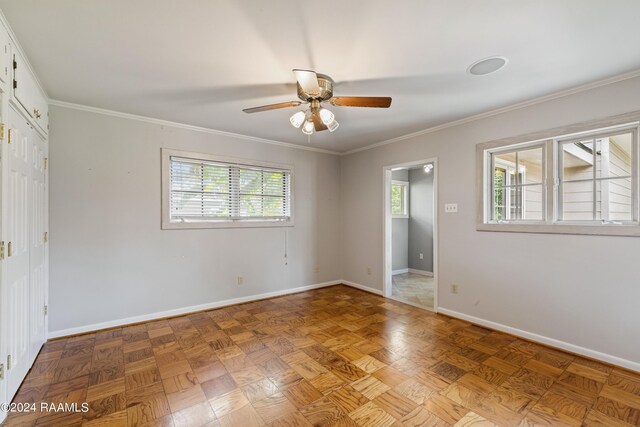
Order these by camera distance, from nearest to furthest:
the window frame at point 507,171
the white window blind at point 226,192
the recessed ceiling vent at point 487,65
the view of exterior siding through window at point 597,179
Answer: the recessed ceiling vent at point 487,65 → the view of exterior siding through window at point 597,179 → the window frame at point 507,171 → the white window blind at point 226,192

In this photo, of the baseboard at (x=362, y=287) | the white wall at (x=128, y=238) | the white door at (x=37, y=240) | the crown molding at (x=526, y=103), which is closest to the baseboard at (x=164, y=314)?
the white wall at (x=128, y=238)

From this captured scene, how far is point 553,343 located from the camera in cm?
281

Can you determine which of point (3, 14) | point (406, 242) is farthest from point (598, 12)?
point (406, 242)

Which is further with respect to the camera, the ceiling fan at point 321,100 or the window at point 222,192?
the window at point 222,192

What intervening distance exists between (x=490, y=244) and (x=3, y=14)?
4.52m

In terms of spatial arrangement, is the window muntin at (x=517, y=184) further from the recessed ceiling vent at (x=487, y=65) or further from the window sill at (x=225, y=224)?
the window sill at (x=225, y=224)

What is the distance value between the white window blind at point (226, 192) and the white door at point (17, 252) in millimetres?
1498

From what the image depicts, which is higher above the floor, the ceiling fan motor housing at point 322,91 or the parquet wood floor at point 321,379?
the ceiling fan motor housing at point 322,91

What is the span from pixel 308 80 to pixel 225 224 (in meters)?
2.68

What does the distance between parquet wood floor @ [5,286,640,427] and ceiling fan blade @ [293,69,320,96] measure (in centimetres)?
228

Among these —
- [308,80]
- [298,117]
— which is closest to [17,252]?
[298,117]

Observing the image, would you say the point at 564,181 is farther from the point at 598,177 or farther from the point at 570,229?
the point at 570,229

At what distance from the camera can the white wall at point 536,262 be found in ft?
8.07

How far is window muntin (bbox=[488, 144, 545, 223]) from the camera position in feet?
9.98
